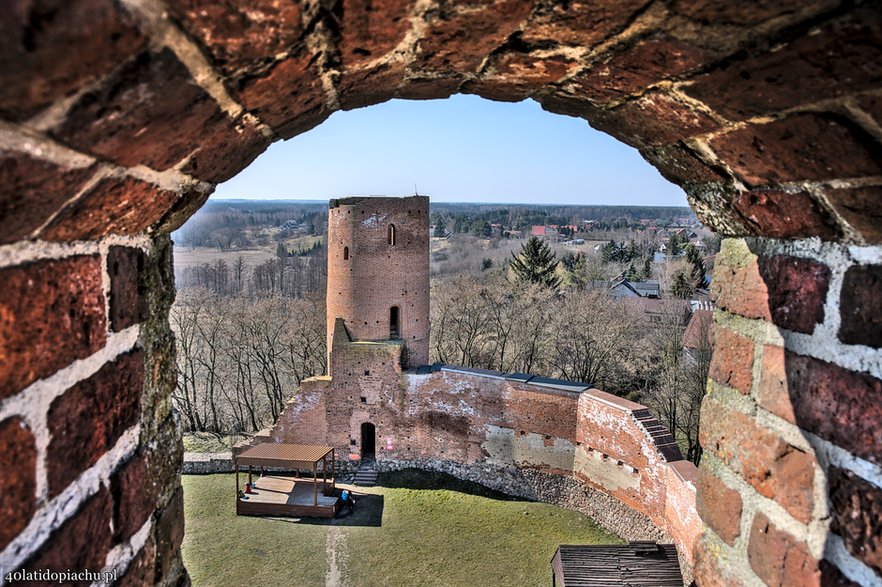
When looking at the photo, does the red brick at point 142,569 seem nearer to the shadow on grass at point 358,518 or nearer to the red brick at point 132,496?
the red brick at point 132,496

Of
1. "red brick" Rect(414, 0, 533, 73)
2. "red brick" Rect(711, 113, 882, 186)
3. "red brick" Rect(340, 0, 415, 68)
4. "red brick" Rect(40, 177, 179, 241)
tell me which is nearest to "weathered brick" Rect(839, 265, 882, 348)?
"red brick" Rect(711, 113, 882, 186)

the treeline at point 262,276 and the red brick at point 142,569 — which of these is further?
the treeline at point 262,276

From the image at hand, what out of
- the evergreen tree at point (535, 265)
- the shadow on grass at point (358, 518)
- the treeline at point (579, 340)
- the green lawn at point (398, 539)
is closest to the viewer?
the green lawn at point (398, 539)

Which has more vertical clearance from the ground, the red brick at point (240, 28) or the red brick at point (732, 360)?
the red brick at point (240, 28)

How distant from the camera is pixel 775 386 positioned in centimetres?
179

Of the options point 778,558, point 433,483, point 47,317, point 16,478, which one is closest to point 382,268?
point 433,483

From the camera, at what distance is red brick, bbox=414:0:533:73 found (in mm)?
1229

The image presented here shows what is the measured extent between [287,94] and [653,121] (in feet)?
3.34

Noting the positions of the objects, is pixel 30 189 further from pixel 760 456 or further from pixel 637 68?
pixel 760 456

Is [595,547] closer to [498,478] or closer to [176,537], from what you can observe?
[498,478]

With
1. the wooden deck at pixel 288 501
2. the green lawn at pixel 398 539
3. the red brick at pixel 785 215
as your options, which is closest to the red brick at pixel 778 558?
the red brick at pixel 785 215

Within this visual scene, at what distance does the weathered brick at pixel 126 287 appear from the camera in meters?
1.45

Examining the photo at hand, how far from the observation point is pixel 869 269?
1436 millimetres

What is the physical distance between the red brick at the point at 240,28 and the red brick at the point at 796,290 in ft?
4.73
